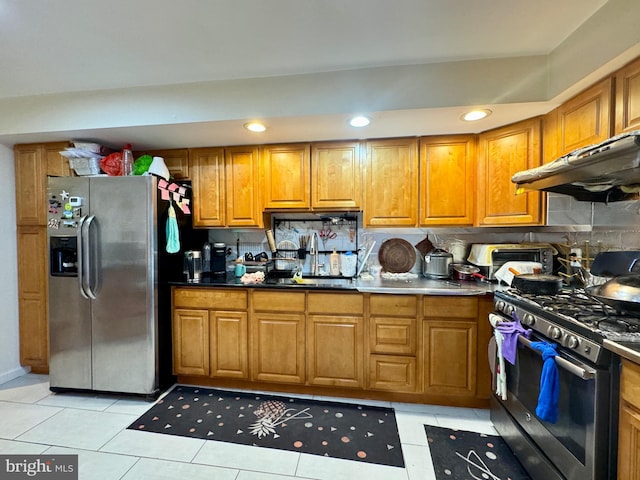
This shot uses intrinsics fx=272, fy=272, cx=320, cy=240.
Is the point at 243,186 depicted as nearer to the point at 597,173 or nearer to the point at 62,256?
the point at 62,256

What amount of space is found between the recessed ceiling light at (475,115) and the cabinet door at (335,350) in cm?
164

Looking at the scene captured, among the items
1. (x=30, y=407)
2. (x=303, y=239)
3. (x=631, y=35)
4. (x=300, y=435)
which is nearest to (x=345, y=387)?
(x=300, y=435)

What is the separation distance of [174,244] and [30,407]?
1.58 meters

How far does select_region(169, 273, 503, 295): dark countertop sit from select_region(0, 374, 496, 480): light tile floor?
89cm

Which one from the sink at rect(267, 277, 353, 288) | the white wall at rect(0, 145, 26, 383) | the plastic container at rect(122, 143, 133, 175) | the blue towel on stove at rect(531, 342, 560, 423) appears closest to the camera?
the blue towel on stove at rect(531, 342, 560, 423)

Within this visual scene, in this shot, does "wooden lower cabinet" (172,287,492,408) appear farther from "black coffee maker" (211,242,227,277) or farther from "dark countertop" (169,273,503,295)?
"black coffee maker" (211,242,227,277)

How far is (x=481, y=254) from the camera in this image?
2244 mm

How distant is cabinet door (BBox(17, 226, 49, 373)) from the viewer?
2.45m

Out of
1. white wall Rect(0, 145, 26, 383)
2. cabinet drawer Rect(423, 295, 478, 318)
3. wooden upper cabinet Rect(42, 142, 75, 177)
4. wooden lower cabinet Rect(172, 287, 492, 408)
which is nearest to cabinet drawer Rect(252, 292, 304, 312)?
wooden lower cabinet Rect(172, 287, 492, 408)

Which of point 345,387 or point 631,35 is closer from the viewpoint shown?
point 631,35

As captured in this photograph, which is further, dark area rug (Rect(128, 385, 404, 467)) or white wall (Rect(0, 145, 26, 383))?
white wall (Rect(0, 145, 26, 383))

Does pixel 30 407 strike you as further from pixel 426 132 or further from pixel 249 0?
pixel 426 132

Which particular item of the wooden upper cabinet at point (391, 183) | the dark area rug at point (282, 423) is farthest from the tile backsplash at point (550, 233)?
the dark area rug at point (282, 423)

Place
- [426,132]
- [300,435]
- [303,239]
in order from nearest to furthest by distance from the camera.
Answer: [300,435] → [426,132] → [303,239]
